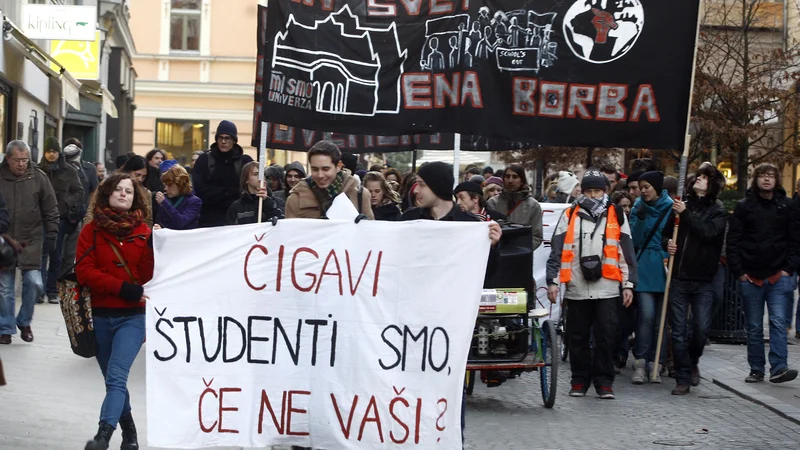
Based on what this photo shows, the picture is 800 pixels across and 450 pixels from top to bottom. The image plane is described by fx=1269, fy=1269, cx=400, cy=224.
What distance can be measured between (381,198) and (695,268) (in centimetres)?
351

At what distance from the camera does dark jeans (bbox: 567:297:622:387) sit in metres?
10.6

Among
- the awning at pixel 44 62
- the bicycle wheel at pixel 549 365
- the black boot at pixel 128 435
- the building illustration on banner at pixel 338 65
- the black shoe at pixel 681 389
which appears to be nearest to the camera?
the black boot at pixel 128 435

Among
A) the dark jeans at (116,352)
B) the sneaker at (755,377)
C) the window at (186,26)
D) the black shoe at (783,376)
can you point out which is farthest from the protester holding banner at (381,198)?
the window at (186,26)

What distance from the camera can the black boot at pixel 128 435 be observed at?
741 centimetres

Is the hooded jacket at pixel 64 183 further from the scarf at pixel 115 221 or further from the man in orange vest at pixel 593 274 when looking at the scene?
the scarf at pixel 115 221

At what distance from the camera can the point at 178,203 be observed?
10.9 m

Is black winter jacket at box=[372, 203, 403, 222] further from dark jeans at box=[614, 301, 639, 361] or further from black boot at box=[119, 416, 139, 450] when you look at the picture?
black boot at box=[119, 416, 139, 450]

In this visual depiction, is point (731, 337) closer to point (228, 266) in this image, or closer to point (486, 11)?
point (486, 11)

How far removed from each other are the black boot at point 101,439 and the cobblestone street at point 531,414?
34.6 inches

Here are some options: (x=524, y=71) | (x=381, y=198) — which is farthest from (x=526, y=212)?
(x=524, y=71)

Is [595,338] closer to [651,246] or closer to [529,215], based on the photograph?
[651,246]

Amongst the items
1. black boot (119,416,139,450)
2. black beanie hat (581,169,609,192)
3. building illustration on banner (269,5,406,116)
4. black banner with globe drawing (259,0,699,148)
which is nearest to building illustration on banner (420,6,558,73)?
black banner with globe drawing (259,0,699,148)

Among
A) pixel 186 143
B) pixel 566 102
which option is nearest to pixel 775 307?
pixel 566 102

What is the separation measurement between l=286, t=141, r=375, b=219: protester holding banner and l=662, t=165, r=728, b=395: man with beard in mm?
4267
